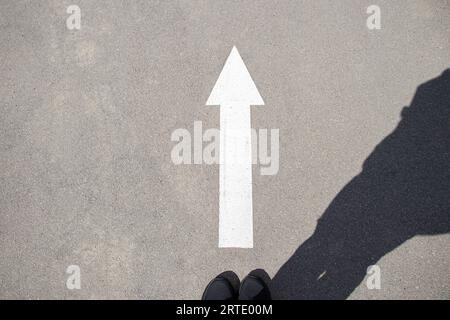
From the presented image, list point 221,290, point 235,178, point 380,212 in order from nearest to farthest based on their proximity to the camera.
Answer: point 221,290
point 380,212
point 235,178

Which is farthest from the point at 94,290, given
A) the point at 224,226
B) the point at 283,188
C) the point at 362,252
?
the point at 362,252

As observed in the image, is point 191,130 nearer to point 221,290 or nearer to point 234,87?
point 234,87

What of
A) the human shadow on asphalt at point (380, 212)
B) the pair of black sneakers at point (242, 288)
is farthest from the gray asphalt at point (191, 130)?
the pair of black sneakers at point (242, 288)

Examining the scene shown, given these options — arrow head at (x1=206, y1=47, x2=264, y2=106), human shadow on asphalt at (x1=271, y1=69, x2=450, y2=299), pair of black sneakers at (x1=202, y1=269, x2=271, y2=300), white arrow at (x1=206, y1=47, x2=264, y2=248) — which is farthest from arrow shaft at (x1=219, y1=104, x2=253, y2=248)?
human shadow on asphalt at (x1=271, y1=69, x2=450, y2=299)

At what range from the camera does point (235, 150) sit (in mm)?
4191

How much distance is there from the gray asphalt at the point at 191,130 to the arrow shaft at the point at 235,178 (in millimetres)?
102

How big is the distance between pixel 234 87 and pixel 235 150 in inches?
33.9

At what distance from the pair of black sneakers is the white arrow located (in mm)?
389

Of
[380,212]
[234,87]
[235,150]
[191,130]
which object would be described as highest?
[234,87]

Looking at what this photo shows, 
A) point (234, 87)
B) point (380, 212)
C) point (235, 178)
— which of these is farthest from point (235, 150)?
point (380, 212)

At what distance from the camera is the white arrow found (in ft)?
13.2

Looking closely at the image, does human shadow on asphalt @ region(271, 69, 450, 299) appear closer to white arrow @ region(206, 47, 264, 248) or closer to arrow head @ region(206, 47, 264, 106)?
white arrow @ region(206, 47, 264, 248)

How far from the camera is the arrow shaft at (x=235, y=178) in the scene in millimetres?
4023

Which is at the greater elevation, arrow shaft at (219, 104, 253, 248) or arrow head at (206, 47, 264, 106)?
arrow head at (206, 47, 264, 106)
